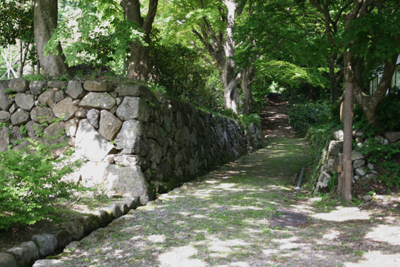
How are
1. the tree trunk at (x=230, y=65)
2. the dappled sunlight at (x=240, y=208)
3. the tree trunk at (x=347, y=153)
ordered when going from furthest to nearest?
1. the tree trunk at (x=230, y=65)
2. the tree trunk at (x=347, y=153)
3. the dappled sunlight at (x=240, y=208)

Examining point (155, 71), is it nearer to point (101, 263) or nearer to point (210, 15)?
point (210, 15)

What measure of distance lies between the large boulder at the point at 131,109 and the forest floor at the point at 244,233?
1.73 meters

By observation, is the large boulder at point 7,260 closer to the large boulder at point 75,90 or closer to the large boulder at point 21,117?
the large boulder at point 75,90

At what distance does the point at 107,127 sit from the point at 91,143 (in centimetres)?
45

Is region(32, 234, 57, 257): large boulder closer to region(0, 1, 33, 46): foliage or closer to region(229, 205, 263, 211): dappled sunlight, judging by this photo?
region(229, 205, 263, 211): dappled sunlight

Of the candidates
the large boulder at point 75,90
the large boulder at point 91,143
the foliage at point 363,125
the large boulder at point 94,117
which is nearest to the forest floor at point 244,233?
the foliage at point 363,125

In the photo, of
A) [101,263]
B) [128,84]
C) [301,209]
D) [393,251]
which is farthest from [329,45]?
[101,263]

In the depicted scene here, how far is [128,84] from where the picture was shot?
6469 millimetres

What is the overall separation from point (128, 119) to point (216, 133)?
17.8 ft

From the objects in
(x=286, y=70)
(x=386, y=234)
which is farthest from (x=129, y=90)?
(x=286, y=70)

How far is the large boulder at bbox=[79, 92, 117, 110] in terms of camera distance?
251 inches

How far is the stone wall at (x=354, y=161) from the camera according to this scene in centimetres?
611

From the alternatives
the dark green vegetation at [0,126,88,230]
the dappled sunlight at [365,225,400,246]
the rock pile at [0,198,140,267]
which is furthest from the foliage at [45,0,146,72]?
the dappled sunlight at [365,225,400,246]

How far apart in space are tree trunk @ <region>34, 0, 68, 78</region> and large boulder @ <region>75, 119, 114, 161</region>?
1.72 m
